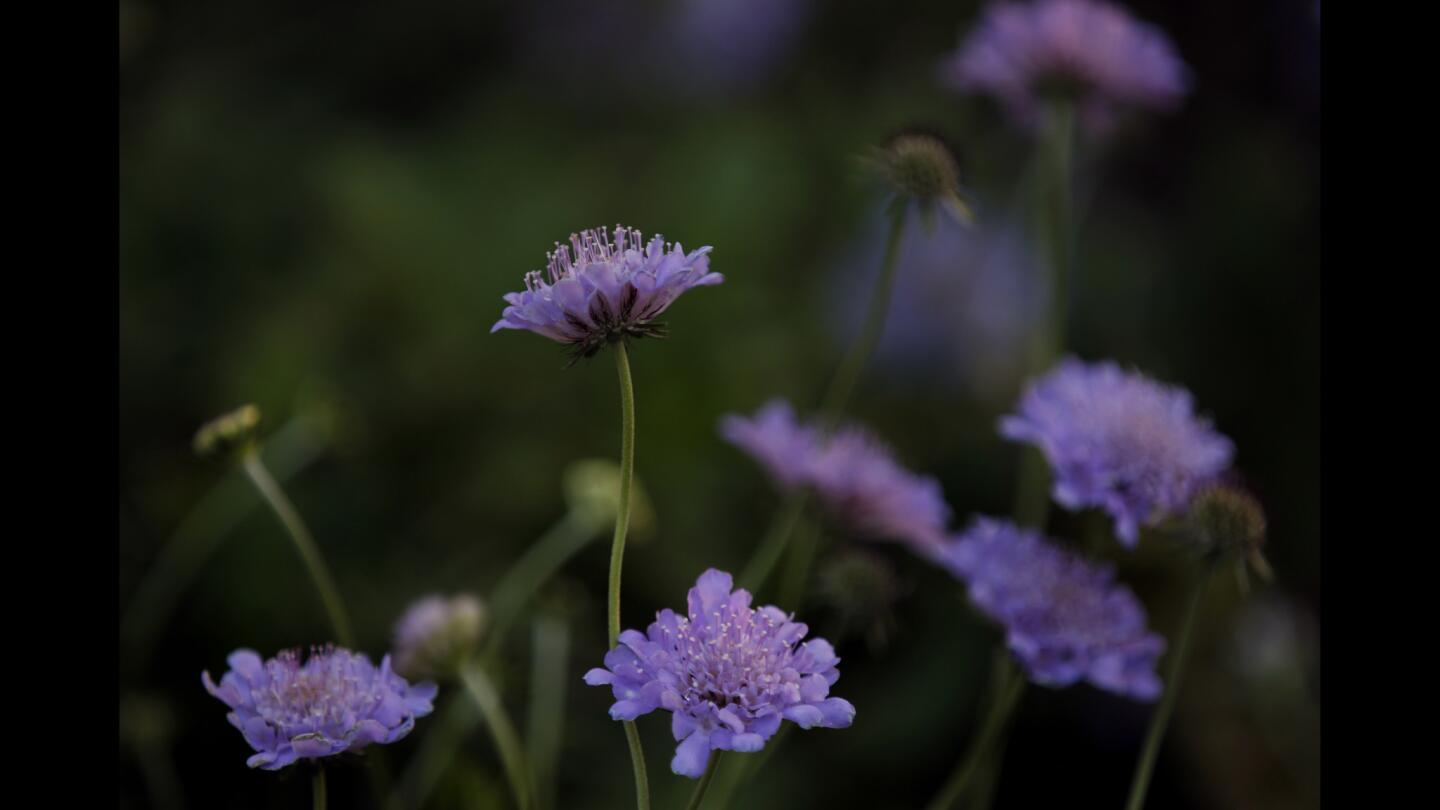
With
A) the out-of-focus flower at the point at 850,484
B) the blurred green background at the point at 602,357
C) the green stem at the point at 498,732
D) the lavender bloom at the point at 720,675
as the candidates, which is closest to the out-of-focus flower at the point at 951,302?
the blurred green background at the point at 602,357

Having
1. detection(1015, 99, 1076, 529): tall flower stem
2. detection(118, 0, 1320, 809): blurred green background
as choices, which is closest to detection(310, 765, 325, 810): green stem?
detection(118, 0, 1320, 809): blurred green background

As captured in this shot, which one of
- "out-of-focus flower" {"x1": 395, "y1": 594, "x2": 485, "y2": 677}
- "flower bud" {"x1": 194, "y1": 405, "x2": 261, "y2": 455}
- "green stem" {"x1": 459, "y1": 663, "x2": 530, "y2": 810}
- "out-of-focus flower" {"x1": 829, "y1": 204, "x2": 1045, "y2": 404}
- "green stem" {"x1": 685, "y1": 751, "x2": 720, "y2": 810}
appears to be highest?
"out-of-focus flower" {"x1": 829, "y1": 204, "x2": 1045, "y2": 404}

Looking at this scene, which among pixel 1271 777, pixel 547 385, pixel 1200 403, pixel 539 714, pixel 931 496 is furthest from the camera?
pixel 1200 403

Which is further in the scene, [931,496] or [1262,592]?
[1262,592]

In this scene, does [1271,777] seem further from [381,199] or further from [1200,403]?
[381,199]

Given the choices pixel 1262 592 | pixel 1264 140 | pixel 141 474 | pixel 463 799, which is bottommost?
pixel 463 799

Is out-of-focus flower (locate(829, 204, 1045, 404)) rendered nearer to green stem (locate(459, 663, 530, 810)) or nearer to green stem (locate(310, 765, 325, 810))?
green stem (locate(459, 663, 530, 810))

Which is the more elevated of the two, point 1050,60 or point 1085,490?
point 1050,60

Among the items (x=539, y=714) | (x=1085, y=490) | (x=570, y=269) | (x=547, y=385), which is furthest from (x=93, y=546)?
(x=547, y=385)
